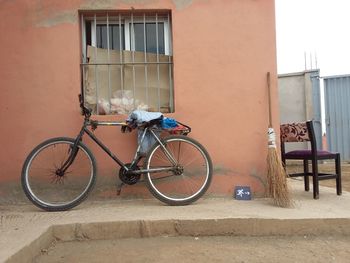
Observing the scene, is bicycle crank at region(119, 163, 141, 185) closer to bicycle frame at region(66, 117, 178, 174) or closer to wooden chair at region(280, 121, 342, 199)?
bicycle frame at region(66, 117, 178, 174)

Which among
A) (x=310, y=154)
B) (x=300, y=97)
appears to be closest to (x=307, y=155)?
(x=310, y=154)

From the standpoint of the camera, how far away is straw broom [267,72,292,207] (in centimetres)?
446

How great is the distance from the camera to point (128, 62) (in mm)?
5129

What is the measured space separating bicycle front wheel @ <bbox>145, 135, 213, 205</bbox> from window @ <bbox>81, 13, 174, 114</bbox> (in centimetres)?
56

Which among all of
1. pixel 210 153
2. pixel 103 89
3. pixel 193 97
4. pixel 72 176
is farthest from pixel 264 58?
pixel 72 176

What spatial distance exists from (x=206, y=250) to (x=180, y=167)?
4.30 ft

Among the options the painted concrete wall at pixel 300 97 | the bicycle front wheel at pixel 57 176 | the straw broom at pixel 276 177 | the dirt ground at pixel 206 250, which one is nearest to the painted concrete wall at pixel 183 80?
the bicycle front wheel at pixel 57 176

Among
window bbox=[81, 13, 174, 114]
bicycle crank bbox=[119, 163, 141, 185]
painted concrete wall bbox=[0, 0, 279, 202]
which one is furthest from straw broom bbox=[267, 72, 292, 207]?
bicycle crank bbox=[119, 163, 141, 185]

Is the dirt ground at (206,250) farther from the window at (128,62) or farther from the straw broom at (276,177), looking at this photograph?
the window at (128,62)

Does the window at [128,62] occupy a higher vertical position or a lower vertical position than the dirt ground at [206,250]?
higher

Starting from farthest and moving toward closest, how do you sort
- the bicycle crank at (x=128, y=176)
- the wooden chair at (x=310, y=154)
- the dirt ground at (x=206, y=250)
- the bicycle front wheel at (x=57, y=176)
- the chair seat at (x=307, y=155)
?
the chair seat at (x=307, y=155) < the wooden chair at (x=310, y=154) < the bicycle front wheel at (x=57, y=176) < the bicycle crank at (x=128, y=176) < the dirt ground at (x=206, y=250)

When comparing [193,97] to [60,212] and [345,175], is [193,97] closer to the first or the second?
[60,212]

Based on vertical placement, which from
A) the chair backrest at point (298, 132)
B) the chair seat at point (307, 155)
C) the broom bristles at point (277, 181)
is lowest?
the broom bristles at point (277, 181)

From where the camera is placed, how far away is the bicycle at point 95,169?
14.9ft
